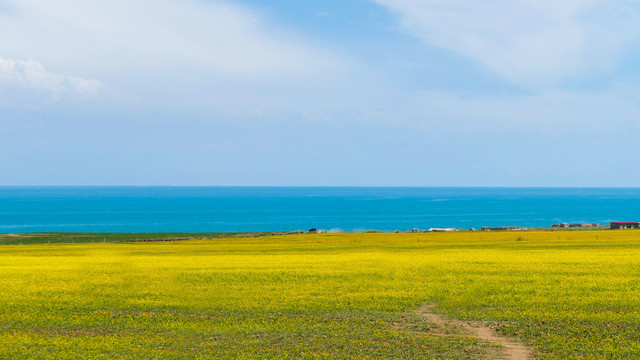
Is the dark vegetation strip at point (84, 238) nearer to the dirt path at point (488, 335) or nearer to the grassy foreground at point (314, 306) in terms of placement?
the grassy foreground at point (314, 306)

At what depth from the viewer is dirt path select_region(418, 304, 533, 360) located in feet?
63.1

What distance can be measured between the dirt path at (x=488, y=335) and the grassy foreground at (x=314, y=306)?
0.49 meters

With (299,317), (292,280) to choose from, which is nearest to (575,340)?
(299,317)

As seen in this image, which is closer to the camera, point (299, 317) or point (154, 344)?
point (154, 344)

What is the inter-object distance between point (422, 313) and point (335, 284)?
23.3ft

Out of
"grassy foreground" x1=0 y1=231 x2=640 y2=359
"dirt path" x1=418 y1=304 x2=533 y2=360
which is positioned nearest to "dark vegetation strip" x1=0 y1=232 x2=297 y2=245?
"grassy foreground" x1=0 y1=231 x2=640 y2=359

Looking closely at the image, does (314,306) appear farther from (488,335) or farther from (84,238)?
(84,238)

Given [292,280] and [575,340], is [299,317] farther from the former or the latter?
[575,340]

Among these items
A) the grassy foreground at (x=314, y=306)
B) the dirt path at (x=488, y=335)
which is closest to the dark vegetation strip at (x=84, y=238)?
the grassy foreground at (x=314, y=306)

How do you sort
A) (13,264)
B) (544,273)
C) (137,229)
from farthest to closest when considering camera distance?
(137,229)
(13,264)
(544,273)

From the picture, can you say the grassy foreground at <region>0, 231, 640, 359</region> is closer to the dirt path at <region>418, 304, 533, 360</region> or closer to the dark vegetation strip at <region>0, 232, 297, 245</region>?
the dirt path at <region>418, 304, 533, 360</region>

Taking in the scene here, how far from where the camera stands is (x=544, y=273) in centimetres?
3328

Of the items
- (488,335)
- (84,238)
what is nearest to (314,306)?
(488,335)

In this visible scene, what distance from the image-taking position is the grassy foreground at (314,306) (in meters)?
20.0
